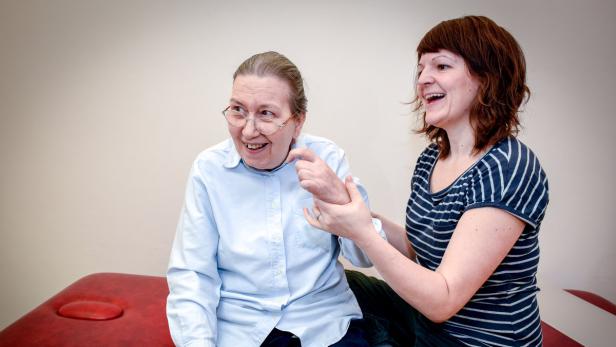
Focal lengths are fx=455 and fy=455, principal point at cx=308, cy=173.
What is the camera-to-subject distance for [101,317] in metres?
1.56

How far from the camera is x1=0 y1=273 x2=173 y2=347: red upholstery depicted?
4.66 feet

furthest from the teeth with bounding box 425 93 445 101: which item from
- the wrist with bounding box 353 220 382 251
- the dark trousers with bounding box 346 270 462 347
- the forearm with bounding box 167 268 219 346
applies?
the forearm with bounding box 167 268 219 346

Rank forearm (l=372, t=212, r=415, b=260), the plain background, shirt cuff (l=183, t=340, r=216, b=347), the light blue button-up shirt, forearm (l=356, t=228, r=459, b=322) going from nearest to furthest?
1. forearm (l=356, t=228, r=459, b=322)
2. shirt cuff (l=183, t=340, r=216, b=347)
3. the light blue button-up shirt
4. forearm (l=372, t=212, r=415, b=260)
5. the plain background

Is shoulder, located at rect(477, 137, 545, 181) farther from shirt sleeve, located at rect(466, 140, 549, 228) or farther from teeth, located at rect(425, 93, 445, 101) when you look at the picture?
teeth, located at rect(425, 93, 445, 101)

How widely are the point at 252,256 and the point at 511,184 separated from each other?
0.72 metres

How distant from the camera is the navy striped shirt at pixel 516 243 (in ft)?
3.62

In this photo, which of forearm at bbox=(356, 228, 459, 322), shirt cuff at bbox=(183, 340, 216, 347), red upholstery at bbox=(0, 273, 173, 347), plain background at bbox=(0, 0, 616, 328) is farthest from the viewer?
plain background at bbox=(0, 0, 616, 328)

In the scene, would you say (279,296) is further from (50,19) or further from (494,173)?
(50,19)

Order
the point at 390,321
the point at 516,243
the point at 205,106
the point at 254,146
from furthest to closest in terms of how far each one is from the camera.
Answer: the point at 205,106, the point at 390,321, the point at 254,146, the point at 516,243

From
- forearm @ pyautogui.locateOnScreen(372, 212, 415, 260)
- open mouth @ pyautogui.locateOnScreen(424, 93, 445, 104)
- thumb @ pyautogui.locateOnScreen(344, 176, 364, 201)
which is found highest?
open mouth @ pyautogui.locateOnScreen(424, 93, 445, 104)

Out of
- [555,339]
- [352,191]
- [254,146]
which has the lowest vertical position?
[555,339]

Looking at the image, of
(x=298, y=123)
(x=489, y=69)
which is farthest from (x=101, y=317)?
(x=489, y=69)

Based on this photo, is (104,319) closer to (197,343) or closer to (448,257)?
(197,343)

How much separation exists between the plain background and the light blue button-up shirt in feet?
3.01
